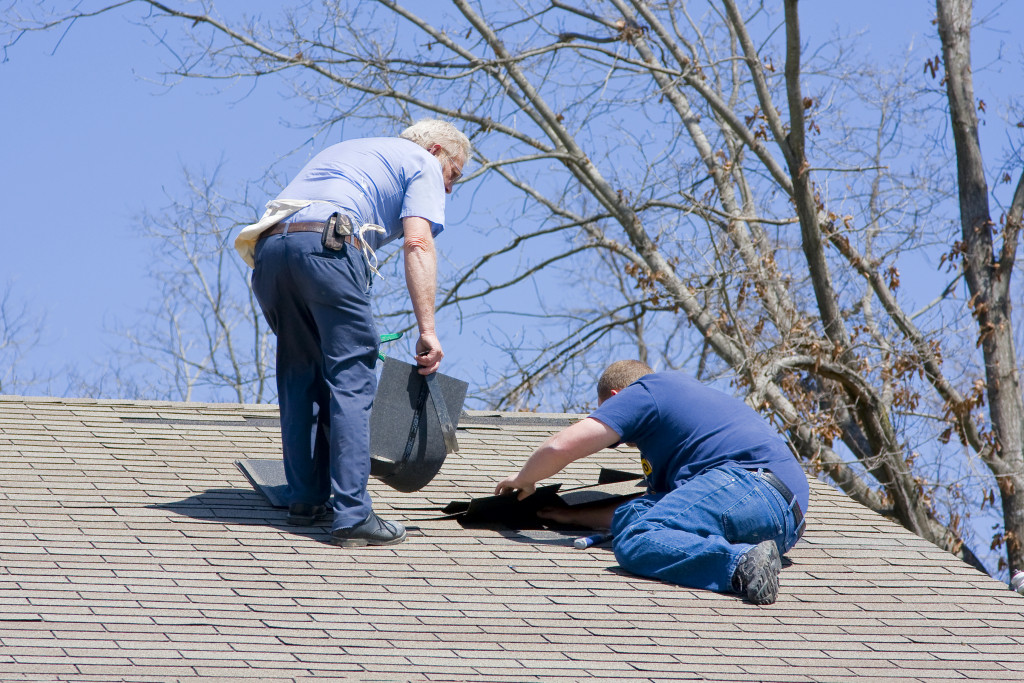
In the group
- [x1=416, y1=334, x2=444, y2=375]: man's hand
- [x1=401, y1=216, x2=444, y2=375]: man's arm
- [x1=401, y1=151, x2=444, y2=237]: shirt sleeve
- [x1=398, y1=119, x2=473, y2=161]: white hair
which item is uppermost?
[x1=398, y1=119, x2=473, y2=161]: white hair

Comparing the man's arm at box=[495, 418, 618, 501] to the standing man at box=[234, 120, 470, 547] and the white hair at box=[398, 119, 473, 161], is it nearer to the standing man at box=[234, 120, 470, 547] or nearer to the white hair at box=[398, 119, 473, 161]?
the standing man at box=[234, 120, 470, 547]

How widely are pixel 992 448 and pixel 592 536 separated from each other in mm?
8923

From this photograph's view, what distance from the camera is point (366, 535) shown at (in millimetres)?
4105

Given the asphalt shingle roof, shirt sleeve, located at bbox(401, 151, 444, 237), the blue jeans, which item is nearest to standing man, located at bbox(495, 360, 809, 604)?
the blue jeans

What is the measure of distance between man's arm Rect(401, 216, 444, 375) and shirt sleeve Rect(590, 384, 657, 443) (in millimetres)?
667

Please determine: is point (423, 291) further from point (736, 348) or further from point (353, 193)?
point (736, 348)

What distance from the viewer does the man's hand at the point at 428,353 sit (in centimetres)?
419

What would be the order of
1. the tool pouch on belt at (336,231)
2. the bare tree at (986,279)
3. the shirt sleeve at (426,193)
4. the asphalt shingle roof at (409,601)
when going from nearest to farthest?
the asphalt shingle roof at (409,601) → the tool pouch on belt at (336,231) → the shirt sleeve at (426,193) → the bare tree at (986,279)

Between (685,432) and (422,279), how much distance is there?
1.14 meters

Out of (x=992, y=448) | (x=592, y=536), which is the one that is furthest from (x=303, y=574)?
(x=992, y=448)

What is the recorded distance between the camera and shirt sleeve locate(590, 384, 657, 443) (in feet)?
13.6

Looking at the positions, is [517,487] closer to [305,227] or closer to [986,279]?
[305,227]

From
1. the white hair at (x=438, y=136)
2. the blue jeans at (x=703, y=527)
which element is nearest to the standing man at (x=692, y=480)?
the blue jeans at (x=703, y=527)

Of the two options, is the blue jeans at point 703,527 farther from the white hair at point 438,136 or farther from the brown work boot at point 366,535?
the white hair at point 438,136
